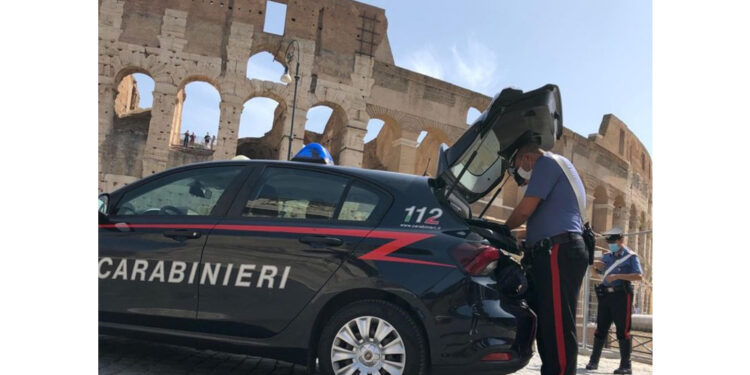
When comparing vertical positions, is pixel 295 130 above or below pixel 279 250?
above

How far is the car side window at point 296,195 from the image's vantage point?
3.43m

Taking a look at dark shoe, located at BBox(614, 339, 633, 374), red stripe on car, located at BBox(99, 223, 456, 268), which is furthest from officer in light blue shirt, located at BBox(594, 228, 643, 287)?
red stripe on car, located at BBox(99, 223, 456, 268)

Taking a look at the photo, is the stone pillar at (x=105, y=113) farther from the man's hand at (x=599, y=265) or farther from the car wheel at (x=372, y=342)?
the car wheel at (x=372, y=342)

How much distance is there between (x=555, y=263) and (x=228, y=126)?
18637mm

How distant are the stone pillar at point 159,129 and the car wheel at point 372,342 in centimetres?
1799

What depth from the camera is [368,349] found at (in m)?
3.04

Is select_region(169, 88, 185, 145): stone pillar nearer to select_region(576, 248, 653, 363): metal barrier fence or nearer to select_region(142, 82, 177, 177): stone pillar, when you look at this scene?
select_region(142, 82, 177, 177): stone pillar

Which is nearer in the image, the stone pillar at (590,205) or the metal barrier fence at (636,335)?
the metal barrier fence at (636,335)

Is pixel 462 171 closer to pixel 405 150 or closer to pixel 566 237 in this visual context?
pixel 566 237

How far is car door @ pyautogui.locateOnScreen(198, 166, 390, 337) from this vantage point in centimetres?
322

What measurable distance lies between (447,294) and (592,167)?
91.9 feet

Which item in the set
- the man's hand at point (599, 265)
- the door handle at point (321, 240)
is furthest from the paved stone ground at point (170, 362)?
the man's hand at point (599, 265)

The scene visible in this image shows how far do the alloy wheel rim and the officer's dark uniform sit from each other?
0.90 metres

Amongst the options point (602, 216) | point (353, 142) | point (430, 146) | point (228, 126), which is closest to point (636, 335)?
point (353, 142)
